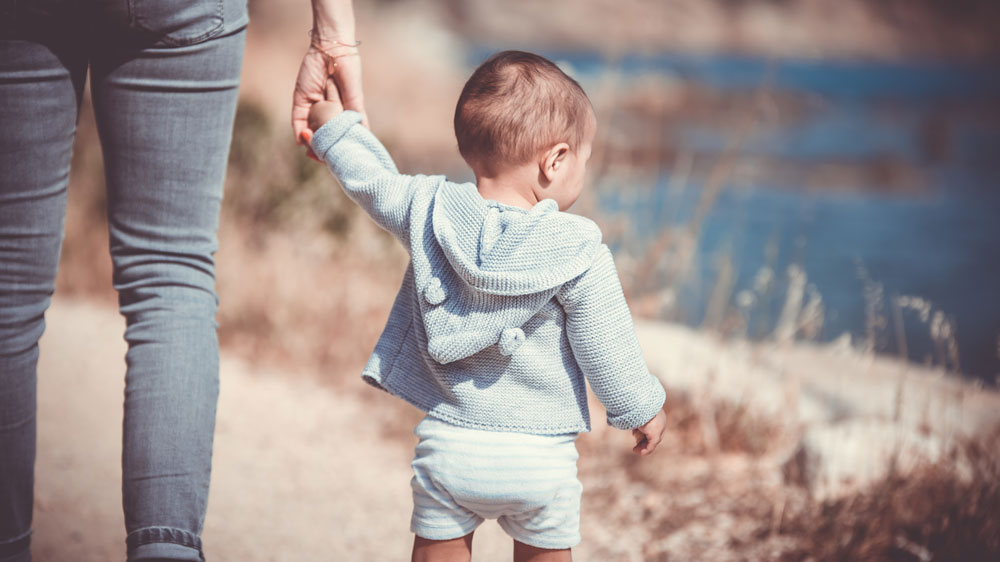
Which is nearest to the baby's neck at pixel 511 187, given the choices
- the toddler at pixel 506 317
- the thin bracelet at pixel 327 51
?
the toddler at pixel 506 317

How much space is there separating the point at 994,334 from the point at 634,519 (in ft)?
14.4

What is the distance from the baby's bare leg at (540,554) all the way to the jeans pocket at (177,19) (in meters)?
1.07

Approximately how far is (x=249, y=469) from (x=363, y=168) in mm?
1567

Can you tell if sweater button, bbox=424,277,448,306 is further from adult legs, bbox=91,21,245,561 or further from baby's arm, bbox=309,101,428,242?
adult legs, bbox=91,21,245,561

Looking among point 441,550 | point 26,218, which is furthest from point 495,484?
point 26,218

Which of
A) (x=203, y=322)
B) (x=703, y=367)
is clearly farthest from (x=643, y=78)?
(x=203, y=322)

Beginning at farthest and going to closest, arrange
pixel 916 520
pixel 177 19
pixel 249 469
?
pixel 249 469
pixel 916 520
pixel 177 19

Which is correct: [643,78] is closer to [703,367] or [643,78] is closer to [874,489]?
[703,367]

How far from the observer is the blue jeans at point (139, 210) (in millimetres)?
1448

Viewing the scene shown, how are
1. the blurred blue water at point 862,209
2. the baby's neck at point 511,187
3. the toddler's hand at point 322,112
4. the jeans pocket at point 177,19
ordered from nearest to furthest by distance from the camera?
the jeans pocket at point 177,19 < the baby's neck at point 511,187 < the toddler's hand at point 322,112 < the blurred blue water at point 862,209

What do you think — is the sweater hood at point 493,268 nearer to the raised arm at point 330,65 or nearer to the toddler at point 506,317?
the toddler at point 506,317

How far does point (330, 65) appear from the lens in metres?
1.67

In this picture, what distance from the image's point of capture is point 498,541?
2572mm

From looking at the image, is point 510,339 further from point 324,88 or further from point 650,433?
point 324,88
